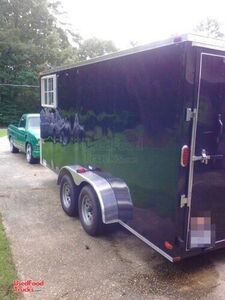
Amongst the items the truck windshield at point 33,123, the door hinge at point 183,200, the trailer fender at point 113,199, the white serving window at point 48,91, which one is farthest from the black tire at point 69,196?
the truck windshield at point 33,123

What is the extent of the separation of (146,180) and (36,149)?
21.4 feet

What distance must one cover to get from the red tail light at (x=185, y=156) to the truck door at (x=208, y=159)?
0.06 metres

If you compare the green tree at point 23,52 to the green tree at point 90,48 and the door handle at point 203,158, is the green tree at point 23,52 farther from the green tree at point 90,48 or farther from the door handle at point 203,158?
the door handle at point 203,158

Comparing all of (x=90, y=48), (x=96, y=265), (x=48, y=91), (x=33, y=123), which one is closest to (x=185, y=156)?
(x=96, y=265)

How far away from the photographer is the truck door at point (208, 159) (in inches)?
119

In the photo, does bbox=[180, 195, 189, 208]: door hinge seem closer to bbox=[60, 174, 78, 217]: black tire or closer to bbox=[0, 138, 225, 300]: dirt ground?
bbox=[0, 138, 225, 300]: dirt ground

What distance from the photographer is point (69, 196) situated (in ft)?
17.1

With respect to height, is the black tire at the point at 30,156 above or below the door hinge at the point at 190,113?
below

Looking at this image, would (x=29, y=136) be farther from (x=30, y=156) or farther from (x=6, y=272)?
(x=6, y=272)

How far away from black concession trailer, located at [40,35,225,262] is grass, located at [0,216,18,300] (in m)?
1.15

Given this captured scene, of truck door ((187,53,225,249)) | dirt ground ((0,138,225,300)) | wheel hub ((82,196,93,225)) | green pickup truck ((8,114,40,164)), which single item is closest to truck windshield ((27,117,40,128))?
green pickup truck ((8,114,40,164))

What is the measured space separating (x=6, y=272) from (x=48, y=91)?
4233mm

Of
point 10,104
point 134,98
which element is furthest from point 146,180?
point 10,104

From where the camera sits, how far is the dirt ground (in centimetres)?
322
